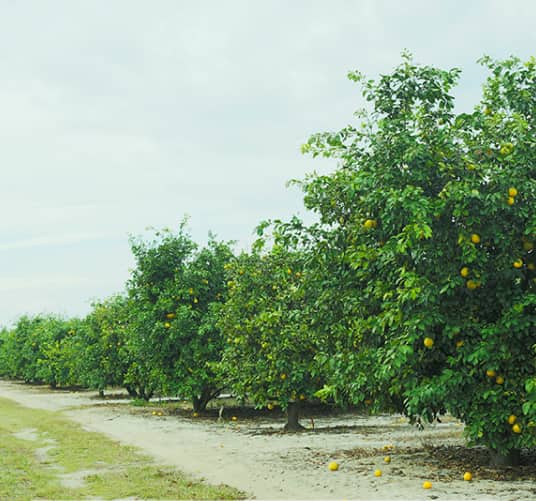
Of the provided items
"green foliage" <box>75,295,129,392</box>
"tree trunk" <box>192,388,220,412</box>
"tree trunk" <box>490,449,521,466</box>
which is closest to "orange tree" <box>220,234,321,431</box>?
"tree trunk" <box>192,388,220,412</box>

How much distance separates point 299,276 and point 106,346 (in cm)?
1581

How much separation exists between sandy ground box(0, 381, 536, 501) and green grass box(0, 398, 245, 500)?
482mm

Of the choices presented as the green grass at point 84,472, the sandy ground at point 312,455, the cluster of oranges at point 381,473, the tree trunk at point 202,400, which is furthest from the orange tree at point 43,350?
the cluster of oranges at point 381,473

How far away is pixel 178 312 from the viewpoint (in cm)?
1966

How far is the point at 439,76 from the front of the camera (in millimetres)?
9875

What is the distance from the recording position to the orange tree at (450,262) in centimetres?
818

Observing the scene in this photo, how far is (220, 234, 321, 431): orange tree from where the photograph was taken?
48.9ft

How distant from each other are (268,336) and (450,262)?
7330 millimetres

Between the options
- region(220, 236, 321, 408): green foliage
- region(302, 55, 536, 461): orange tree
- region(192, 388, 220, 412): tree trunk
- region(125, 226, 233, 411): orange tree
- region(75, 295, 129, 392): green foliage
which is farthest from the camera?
region(75, 295, 129, 392): green foliage

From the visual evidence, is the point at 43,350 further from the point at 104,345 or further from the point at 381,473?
the point at 381,473

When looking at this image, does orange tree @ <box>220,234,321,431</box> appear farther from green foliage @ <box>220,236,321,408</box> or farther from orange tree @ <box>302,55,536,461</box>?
orange tree @ <box>302,55,536,461</box>

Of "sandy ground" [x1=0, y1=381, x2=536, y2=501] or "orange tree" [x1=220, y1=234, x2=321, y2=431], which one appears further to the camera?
"orange tree" [x1=220, y1=234, x2=321, y2=431]

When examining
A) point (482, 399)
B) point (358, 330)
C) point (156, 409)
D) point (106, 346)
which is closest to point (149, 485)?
point (358, 330)

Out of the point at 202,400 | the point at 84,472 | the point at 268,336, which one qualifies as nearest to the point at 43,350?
the point at 202,400
